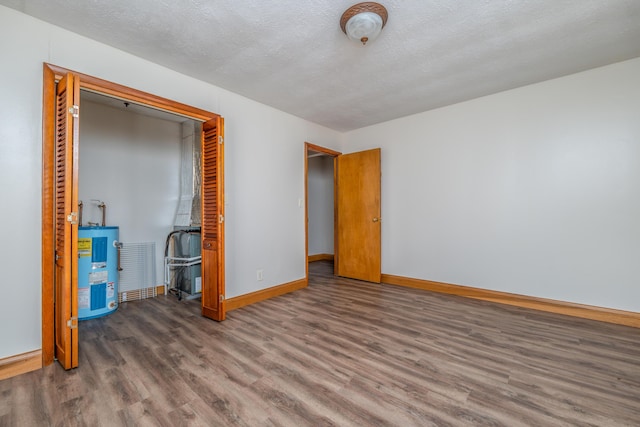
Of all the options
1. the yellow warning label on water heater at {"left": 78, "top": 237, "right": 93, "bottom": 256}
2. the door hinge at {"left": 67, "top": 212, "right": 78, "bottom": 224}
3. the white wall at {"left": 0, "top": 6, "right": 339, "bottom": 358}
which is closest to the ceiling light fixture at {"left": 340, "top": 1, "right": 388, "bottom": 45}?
the white wall at {"left": 0, "top": 6, "right": 339, "bottom": 358}

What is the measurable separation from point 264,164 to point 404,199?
2.12 meters

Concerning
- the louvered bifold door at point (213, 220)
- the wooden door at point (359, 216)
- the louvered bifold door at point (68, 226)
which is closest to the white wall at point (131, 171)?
the louvered bifold door at point (213, 220)

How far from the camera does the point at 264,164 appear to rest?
11.3 feet

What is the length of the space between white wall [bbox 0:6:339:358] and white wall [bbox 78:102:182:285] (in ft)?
4.51

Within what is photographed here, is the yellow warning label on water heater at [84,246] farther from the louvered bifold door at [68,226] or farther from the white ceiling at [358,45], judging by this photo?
the white ceiling at [358,45]

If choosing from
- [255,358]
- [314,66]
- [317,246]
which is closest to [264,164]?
[314,66]

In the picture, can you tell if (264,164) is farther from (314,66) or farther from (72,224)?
(72,224)

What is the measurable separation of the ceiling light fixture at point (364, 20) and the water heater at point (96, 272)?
10.3ft

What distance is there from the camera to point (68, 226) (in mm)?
1816

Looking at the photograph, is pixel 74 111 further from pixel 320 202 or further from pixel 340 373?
pixel 320 202

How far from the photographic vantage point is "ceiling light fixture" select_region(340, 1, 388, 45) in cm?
178

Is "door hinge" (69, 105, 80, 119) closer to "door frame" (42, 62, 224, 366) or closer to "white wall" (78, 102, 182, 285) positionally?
"door frame" (42, 62, 224, 366)

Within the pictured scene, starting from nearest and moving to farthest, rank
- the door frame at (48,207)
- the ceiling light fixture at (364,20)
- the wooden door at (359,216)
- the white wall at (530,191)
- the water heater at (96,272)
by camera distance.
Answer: the ceiling light fixture at (364,20), the door frame at (48,207), the white wall at (530,191), the water heater at (96,272), the wooden door at (359,216)

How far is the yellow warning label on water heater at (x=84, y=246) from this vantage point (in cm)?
275
